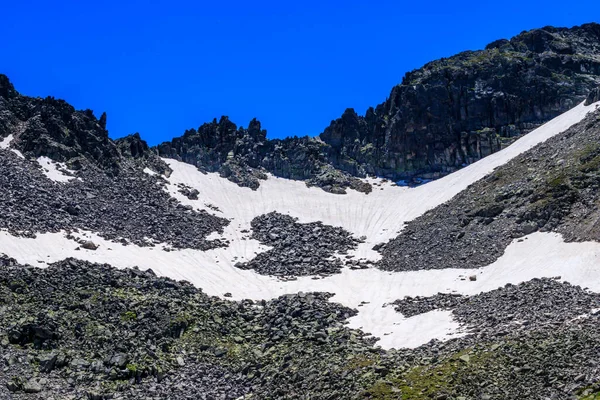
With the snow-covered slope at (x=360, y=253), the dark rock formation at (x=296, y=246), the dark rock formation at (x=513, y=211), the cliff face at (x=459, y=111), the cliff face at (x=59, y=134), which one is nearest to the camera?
the snow-covered slope at (x=360, y=253)

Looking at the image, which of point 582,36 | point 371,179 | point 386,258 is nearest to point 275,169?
point 371,179

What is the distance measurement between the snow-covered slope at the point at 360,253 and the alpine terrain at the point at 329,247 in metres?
0.36

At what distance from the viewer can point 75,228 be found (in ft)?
216

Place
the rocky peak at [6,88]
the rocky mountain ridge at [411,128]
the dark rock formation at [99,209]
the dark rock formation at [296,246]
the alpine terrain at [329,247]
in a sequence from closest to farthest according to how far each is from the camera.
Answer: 1. the alpine terrain at [329,247]
2. the dark rock formation at [99,209]
3. the dark rock formation at [296,246]
4. the rocky peak at [6,88]
5. the rocky mountain ridge at [411,128]

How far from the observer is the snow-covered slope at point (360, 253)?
4909 cm

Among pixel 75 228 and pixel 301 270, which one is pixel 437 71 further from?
pixel 75 228

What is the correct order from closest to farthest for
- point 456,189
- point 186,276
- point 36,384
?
point 36,384, point 186,276, point 456,189

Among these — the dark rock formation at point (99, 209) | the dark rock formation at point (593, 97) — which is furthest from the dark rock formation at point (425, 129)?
the dark rock formation at point (99, 209)

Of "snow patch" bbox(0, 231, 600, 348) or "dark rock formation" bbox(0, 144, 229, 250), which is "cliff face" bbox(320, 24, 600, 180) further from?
"snow patch" bbox(0, 231, 600, 348)

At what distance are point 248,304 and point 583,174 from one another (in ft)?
133

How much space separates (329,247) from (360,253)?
4.18 metres

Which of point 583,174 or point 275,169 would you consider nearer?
point 583,174

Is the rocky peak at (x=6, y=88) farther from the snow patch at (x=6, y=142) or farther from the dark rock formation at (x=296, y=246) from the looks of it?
the dark rock formation at (x=296, y=246)

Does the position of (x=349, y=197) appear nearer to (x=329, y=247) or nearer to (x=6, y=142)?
(x=329, y=247)
